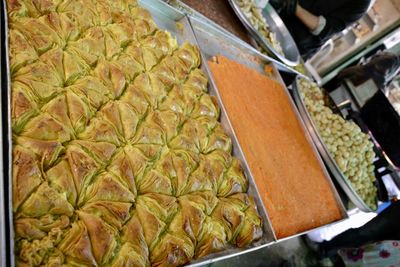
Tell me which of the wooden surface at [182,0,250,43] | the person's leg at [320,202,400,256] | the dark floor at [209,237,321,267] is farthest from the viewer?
the person's leg at [320,202,400,256]

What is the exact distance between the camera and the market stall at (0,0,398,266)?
92cm

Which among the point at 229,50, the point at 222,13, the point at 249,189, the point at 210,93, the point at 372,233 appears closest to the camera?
the point at 249,189

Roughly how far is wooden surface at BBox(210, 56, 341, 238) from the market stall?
1 centimetres

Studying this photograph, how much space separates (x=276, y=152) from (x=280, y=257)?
3.78 ft

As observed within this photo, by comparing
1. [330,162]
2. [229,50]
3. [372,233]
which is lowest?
[372,233]

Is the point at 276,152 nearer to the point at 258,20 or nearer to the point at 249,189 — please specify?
the point at 249,189

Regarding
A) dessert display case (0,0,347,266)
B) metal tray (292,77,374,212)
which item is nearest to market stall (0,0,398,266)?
dessert display case (0,0,347,266)

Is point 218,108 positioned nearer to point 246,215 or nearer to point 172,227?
point 246,215

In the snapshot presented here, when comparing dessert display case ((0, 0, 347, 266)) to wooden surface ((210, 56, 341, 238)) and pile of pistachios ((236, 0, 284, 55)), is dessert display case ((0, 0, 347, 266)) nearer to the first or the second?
wooden surface ((210, 56, 341, 238))

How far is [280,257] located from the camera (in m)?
2.79

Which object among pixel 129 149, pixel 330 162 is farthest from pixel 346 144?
pixel 129 149

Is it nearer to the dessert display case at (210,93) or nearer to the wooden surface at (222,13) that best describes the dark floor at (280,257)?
the dessert display case at (210,93)

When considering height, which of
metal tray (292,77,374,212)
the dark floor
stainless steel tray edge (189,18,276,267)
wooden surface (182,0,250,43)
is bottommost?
the dark floor

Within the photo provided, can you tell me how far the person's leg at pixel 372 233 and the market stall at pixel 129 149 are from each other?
116 cm
